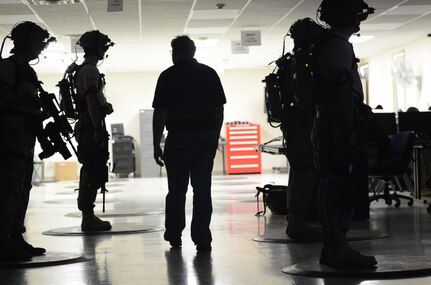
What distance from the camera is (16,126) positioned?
184 inches

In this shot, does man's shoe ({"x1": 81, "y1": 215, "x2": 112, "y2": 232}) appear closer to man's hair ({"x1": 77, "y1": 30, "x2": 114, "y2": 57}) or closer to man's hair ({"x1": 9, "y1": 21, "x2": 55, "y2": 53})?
man's hair ({"x1": 77, "y1": 30, "x2": 114, "y2": 57})

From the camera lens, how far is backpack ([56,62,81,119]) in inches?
254

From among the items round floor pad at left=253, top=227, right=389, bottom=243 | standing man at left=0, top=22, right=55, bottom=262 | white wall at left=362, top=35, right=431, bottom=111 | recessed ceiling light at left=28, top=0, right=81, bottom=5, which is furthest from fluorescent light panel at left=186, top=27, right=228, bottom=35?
standing man at left=0, top=22, right=55, bottom=262

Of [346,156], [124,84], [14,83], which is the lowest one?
[346,156]

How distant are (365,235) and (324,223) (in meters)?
1.71

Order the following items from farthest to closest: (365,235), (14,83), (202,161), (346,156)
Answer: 1. (365,235)
2. (202,161)
3. (14,83)
4. (346,156)

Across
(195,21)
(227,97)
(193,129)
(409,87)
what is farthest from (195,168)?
(227,97)

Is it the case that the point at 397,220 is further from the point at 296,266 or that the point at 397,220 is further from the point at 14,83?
the point at 14,83

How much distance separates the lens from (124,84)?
20.5 metres

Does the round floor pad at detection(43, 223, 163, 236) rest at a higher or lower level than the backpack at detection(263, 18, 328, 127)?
lower

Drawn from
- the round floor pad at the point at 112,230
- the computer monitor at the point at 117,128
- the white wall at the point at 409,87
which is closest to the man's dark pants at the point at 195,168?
the round floor pad at the point at 112,230

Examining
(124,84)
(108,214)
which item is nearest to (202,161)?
(108,214)

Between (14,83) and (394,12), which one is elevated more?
(394,12)

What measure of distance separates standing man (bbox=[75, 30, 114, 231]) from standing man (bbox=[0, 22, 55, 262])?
1.51 meters
